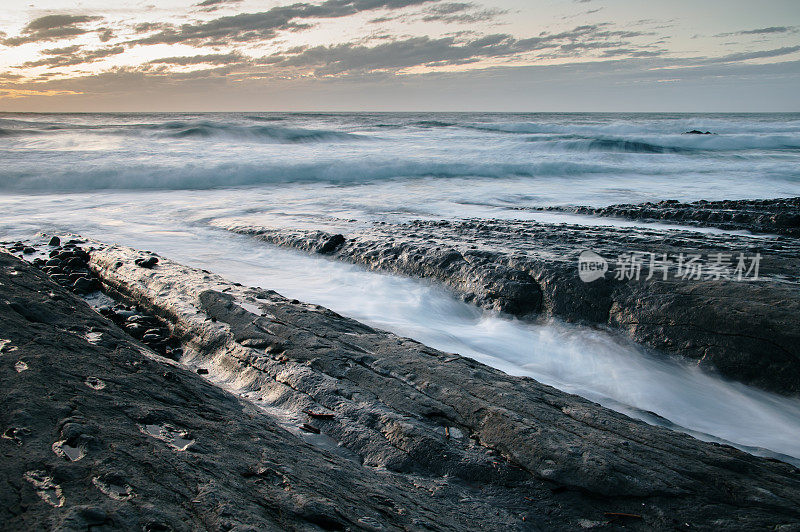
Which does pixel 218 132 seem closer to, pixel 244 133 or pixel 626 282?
pixel 244 133

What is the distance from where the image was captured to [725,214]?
23.1ft

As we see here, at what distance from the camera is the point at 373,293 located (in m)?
4.74

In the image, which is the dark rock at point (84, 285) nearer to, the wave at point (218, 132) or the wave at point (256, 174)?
the wave at point (256, 174)

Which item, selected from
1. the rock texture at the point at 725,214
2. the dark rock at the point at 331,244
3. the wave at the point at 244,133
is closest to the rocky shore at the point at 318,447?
the dark rock at the point at 331,244

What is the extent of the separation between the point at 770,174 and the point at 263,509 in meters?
16.8

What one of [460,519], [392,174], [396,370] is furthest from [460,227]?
[392,174]

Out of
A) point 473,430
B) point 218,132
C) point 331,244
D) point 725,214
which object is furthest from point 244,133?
point 473,430

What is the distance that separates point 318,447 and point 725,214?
723 cm

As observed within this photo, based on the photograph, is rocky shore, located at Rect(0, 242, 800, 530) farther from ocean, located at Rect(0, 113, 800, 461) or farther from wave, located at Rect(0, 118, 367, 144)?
wave, located at Rect(0, 118, 367, 144)

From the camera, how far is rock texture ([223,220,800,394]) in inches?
125

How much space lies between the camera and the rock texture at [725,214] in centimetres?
626

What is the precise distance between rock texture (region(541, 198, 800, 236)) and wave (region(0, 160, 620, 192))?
256 inches

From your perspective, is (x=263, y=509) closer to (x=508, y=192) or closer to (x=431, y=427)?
(x=431, y=427)

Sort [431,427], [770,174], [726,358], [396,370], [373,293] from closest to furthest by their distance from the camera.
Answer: [431,427] < [396,370] < [726,358] < [373,293] < [770,174]
